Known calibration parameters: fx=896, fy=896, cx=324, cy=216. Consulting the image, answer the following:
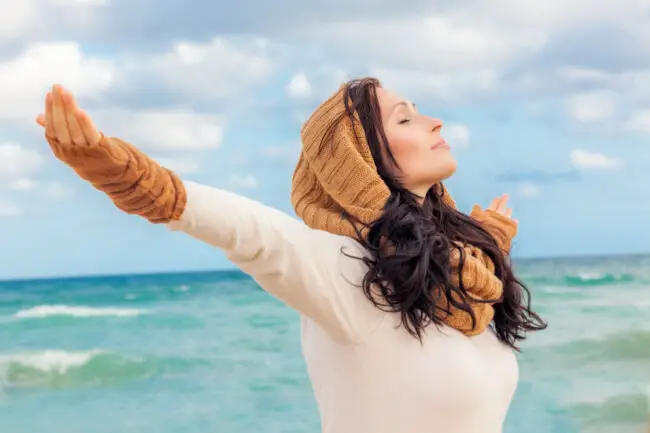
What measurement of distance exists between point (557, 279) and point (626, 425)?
9720 millimetres

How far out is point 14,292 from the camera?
17328mm

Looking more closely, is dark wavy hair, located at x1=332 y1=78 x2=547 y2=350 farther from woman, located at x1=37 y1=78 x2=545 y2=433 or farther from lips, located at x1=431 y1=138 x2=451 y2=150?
lips, located at x1=431 y1=138 x2=451 y2=150

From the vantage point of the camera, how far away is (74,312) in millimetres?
14023

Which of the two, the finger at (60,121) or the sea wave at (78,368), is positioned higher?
the finger at (60,121)

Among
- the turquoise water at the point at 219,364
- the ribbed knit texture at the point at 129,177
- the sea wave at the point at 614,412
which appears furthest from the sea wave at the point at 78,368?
the ribbed knit texture at the point at 129,177

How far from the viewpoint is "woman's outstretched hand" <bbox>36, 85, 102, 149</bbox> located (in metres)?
1.25

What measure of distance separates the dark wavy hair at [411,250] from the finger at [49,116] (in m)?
0.70

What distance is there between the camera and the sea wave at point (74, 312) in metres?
13.5

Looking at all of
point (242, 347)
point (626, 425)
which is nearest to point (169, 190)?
point (626, 425)

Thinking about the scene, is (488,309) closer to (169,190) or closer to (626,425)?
(169,190)

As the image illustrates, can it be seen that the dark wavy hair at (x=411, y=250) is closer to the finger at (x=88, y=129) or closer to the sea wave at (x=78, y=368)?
the finger at (x=88, y=129)

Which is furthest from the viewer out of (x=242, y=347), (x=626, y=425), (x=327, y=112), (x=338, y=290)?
(x=242, y=347)

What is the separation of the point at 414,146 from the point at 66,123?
908 mm

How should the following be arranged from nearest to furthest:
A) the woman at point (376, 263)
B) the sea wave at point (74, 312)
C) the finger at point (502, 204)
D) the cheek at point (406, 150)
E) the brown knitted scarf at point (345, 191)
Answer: the woman at point (376, 263), the brown knitted scarf at point (345, 191), the cheek at point (406, 150), the finger at point (502, 204), the sea wave at point (74, 312)
